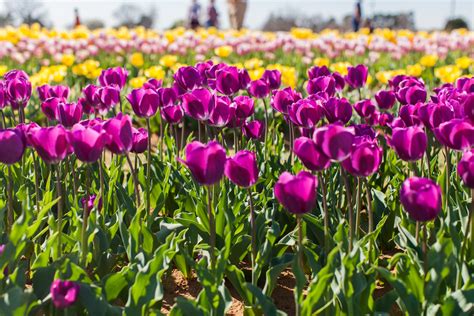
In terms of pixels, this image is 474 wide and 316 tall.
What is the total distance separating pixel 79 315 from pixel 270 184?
1.07 metres

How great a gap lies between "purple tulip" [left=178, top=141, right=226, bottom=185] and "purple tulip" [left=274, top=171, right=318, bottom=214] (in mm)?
188

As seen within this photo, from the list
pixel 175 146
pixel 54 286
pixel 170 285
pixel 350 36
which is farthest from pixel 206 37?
pixel 54 286

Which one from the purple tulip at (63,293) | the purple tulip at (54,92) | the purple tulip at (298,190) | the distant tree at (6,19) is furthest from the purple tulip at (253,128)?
the distant tree at (6,19)

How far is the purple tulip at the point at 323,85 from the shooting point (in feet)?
10.1

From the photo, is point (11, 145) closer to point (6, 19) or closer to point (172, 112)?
point (172, 112)

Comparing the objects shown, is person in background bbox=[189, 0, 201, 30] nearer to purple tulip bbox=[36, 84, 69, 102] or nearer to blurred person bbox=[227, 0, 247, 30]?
blurred person bbox=[227, 0, 247, 30]

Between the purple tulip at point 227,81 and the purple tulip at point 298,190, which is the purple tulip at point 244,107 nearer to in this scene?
the purple tulip at point 227,81

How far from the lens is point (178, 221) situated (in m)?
2.48

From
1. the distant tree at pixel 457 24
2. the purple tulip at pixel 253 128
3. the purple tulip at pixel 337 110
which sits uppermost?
the purple tulip at pixel 337 110

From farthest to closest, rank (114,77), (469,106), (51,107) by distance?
(114,77) → (51,107) → (469,106)

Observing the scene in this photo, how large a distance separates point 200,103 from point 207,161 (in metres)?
0.75

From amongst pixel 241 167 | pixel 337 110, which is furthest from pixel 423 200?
pixel 337 110

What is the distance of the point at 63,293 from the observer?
1.73 meters

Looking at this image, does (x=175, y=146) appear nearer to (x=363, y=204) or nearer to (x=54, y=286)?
(x=363, y=204)
